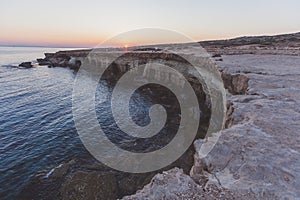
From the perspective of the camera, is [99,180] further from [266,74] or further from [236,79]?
[266,74]

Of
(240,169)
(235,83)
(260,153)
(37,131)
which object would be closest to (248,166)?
(240,169)

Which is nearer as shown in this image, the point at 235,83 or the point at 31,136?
the point at 235,83

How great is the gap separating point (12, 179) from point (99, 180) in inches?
218

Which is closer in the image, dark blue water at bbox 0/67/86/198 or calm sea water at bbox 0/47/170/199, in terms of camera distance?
dark blue water at bbox 0/67/86/198

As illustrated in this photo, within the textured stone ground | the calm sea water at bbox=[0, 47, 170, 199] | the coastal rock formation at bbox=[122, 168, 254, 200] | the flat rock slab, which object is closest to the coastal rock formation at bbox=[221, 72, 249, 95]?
the flat rock slab

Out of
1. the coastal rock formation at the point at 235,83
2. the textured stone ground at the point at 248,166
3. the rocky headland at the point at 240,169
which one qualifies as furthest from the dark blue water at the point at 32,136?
the coastal rock formation at the point at 235,83

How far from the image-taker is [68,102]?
29.4 metres

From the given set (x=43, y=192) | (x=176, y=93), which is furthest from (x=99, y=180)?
(x=176, y=93)

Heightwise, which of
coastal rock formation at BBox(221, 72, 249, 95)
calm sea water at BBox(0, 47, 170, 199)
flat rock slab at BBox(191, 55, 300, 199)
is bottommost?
calm sea water at BBox(0, 47, 170, 199)

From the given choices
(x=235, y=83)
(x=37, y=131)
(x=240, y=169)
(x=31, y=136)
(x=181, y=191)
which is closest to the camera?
(x=181, y=191)

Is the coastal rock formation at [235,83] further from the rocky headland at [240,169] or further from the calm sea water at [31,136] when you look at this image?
the calm sea water at [31,136]

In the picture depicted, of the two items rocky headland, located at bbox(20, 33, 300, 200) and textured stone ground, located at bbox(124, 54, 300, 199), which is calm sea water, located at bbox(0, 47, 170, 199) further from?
textured stone ground, located at bbox(124, 54, 300, 199)

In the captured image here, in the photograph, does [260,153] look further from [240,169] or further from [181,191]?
[181,191]

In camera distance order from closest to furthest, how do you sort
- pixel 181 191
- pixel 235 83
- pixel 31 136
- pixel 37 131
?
pixel 181 191
pixel 235 83
pixel 31 136
pixel 37 131
